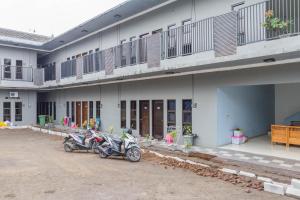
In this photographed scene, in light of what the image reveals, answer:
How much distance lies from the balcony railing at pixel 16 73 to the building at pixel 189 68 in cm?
261

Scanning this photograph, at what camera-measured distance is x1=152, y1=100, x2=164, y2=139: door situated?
14375 millimetres

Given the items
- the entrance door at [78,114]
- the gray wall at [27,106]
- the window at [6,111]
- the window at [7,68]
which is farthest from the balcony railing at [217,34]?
the window at [6,111]

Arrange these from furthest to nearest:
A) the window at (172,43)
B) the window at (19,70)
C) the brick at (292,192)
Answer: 1. the window at (19,70)
2. the window at (172,43)
3. the brick at (292,192)

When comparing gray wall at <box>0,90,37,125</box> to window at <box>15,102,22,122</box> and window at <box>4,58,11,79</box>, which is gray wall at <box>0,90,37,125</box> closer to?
window at <box>15,102,22,122</box>

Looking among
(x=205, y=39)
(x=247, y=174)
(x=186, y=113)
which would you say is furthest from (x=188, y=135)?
(x=247, y=174)

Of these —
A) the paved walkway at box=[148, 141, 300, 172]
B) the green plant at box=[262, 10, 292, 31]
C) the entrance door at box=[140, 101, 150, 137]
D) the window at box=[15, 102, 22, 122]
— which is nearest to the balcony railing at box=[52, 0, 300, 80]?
the green plant at box=[262, 10, 292, 31]

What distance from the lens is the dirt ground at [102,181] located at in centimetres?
654

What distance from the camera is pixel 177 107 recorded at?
44.0 ft

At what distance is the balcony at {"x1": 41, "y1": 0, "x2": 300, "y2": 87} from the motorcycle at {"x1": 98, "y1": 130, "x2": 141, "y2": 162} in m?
4.04

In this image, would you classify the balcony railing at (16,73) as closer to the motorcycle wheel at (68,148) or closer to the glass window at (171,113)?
the motorcycle wheel at (68,148)

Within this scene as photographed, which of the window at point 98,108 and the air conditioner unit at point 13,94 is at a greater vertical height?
the air conditioner unit at point 13,94

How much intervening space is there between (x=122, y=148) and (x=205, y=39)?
5519 mm

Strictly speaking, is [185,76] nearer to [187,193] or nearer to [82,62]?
[187,193]

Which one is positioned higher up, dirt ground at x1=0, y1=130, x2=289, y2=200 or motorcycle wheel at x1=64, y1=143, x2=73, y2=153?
motorcycle wheel at x1=64, y1=143, x2=73, y2=153
